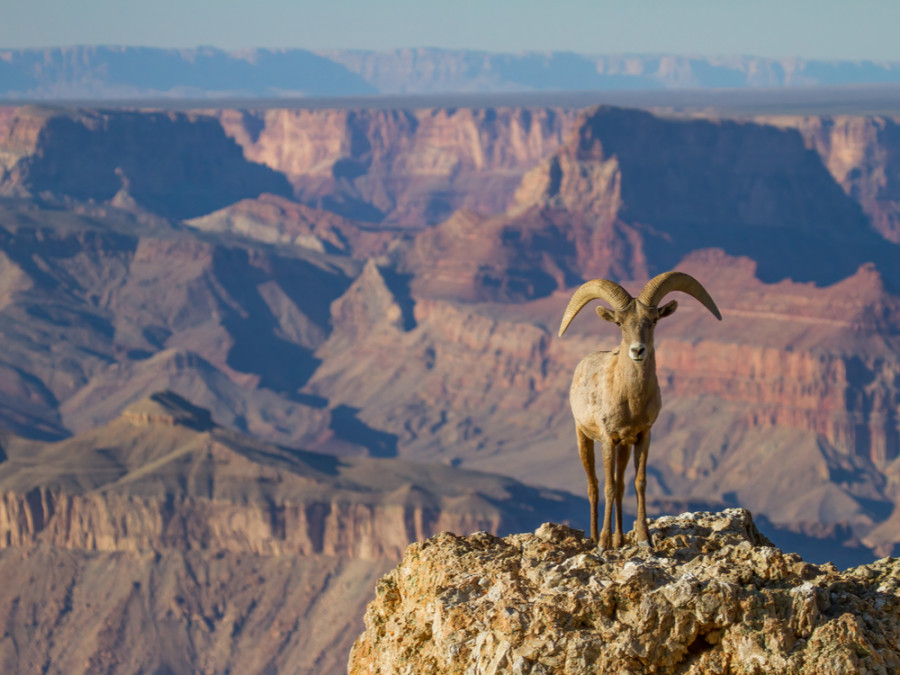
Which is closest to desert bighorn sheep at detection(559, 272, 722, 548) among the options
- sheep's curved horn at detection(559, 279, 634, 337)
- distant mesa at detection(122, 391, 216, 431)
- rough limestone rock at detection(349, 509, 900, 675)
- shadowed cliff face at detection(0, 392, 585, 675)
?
sheep's curved horn at detection(559, 279, 634, 337)

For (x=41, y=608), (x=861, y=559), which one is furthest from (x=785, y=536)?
(x=41, y=608)

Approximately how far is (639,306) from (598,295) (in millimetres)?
739

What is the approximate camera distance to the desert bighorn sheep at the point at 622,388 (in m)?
22.8

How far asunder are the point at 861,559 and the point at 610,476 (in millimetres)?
128495

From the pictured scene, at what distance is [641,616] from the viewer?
19453 mm

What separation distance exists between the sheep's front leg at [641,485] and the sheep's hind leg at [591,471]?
26.3 inches

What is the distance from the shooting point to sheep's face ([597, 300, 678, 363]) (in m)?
22.4

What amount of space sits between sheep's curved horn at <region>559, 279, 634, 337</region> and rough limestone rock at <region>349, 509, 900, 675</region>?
11.3ft

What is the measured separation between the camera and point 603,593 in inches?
786

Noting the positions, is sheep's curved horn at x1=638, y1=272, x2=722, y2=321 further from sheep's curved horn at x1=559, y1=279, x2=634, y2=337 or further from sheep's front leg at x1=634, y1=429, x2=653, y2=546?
sheep's front leg at x1=634, y1=429, x2=653, y2=546

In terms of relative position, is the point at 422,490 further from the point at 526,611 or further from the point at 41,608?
the point at 526,611

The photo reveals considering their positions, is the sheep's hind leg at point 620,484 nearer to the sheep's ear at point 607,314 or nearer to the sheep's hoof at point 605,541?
the sheep's hoof at point 605,541

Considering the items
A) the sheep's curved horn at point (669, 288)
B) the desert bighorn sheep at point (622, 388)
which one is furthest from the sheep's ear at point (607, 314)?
the sheep's curved horn at point (669, 288)

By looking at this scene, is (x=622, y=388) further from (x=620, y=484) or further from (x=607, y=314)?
(x=620, y=484)
